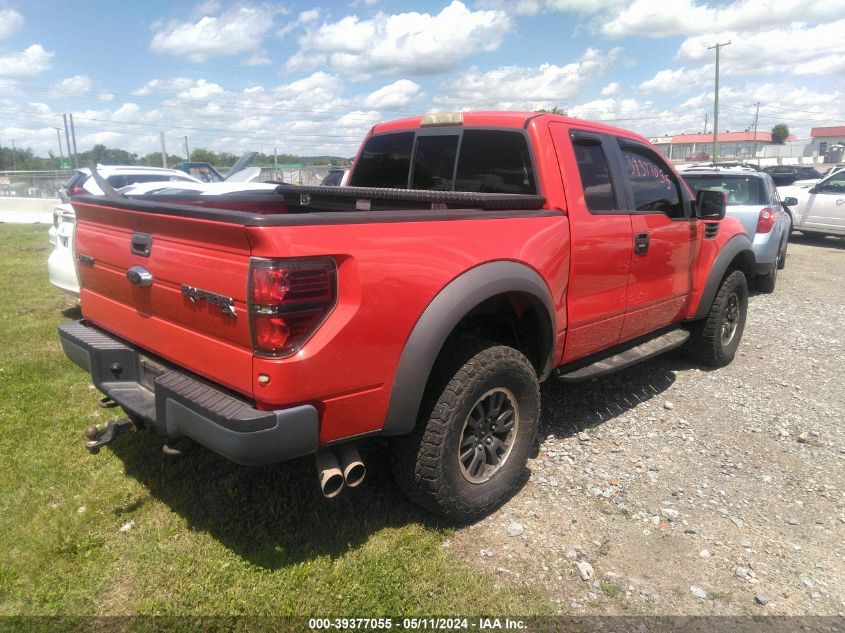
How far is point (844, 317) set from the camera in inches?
296

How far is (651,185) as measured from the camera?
14.3 ft

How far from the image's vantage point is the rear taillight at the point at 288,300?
222 centimetres

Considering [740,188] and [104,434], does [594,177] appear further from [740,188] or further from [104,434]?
[740,188]

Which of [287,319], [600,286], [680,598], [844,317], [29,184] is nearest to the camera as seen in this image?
[287,319]

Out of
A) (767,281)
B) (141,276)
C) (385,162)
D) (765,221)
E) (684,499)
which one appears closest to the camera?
(141,276)

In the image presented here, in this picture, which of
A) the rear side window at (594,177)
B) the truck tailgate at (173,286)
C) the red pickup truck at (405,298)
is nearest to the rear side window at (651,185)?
the red pickup truck at (405,298)

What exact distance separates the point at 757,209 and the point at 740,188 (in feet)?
1.97

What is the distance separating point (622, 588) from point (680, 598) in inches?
9.5

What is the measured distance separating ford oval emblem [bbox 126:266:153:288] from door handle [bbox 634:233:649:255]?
2893 millimetres

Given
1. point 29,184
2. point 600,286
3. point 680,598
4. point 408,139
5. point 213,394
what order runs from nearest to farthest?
1. point 213,394
2. point 680,598
3. point 600,286
4. point 408,139
5. point 29,184

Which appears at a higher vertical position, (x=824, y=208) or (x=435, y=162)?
(x=435, y=162)

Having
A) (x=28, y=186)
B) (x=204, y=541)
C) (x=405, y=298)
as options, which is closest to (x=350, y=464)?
(x=405, y=298)

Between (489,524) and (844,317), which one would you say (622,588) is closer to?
(489,524)

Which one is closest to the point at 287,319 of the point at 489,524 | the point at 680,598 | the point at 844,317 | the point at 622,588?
the point at 489,524
